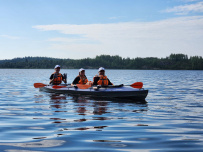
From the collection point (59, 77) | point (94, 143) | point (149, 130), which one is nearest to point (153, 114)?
point (149, 130)

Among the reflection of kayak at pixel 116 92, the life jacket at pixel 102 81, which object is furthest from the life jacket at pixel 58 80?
the life jacket at pixel 102 81

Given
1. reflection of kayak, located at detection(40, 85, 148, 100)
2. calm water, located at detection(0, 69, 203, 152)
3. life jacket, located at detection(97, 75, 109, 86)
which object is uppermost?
life jacket, located at detection(97, 75, 109, 86)

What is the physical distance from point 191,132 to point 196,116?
132 inches

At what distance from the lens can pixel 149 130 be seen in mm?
9070

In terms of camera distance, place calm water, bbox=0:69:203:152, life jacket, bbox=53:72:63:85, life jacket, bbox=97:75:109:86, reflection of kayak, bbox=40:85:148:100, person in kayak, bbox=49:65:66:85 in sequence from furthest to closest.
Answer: life jacket, bbox=53:72:63:85 → person in kayak, bbox=49:65:66:85 → life jacket, bbox=97:75:109:86 → reflection of kayak, bbox=40:85:148:100 → calm water, bbox=0:69:203:152

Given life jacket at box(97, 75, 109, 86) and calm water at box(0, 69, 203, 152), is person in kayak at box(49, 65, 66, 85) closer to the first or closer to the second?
life jacket at box(97, 75, 109, 86)

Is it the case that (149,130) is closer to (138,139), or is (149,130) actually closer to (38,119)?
(138,139)

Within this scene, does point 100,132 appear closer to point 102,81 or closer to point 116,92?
point 116,92

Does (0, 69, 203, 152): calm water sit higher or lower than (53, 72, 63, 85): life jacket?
lower

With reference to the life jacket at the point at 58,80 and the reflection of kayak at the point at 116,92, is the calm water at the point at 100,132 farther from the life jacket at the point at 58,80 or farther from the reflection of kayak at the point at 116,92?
the life jacket at the point at 58,80

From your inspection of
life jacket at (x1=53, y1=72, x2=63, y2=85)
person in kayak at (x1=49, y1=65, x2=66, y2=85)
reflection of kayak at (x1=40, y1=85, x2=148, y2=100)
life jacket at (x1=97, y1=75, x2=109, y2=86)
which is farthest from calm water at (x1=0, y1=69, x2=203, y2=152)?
life jacket at (x1=53, y1=72, x2=63, y2=85)

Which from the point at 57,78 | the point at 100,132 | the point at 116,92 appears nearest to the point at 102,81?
the point at 116,92

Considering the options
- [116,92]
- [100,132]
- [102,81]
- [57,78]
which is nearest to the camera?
[100,132]

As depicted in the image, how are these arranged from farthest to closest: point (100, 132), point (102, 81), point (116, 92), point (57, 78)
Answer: point (57, 78) → point (102, 81) → point (116, 92) → point (100, 132)
